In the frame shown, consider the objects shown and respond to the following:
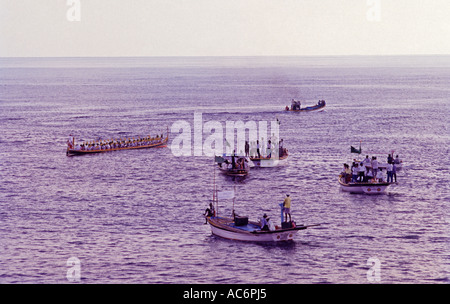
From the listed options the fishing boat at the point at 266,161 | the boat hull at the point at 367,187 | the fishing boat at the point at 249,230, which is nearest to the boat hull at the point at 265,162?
the fishing boat at the point at 266,161

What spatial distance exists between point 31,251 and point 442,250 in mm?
27760

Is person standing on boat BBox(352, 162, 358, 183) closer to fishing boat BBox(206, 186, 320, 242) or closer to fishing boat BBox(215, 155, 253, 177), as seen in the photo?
fishing boat BBox(215, 155, 253, 177)

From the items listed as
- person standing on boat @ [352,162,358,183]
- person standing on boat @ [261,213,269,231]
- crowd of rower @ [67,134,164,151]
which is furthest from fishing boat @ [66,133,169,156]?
person standing on boat @ [261,213,269,231]

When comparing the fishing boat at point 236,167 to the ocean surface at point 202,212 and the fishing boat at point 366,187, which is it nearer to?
the ocean surface at point 202,212

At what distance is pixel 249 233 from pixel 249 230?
41 centimetres

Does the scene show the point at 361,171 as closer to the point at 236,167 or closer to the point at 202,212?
the point at 236,167

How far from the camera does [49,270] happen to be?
3775cm

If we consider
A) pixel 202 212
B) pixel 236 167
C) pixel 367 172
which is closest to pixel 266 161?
pixel 236 167

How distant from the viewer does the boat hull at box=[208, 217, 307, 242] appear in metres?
41.5

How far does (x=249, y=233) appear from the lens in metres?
41.7

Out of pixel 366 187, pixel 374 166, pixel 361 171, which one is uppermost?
pixel 374 166

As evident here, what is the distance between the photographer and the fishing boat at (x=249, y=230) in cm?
4142
